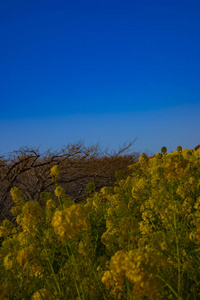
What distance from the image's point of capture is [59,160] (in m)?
10.0

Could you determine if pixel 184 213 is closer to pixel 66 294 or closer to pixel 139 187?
pixel 139 187

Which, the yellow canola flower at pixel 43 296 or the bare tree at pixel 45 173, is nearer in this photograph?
the yellow canola flower at pixel 43 296

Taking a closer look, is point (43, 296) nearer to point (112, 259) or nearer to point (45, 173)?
point (112, 259)

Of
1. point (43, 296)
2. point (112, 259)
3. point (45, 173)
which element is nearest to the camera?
point (112, 259)

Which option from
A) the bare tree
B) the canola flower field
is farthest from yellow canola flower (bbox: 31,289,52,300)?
the bare tree

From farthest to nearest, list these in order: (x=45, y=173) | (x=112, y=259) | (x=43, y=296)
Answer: (x=45, y=173) → (x=43, y=296) → (x=112, y=259)

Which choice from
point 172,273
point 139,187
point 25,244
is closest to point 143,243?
A: point 172,273

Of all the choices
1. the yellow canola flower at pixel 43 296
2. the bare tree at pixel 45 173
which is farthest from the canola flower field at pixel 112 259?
the bare tree at pixel 45 173

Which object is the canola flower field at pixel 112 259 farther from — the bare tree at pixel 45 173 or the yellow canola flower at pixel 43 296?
the bare tree at pixel 45 173

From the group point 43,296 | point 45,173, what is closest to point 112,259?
point 43,296

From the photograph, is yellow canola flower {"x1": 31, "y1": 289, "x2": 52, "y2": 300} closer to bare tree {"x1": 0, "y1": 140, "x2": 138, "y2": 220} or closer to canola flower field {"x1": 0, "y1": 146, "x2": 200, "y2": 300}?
canola flower field {"x1": 0, "y1": 146, "x2": 200, "y2": 300}

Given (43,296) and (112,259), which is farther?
(43,296)

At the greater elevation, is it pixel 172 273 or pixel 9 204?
pixel 9 204

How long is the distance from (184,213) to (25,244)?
81.3 inches
